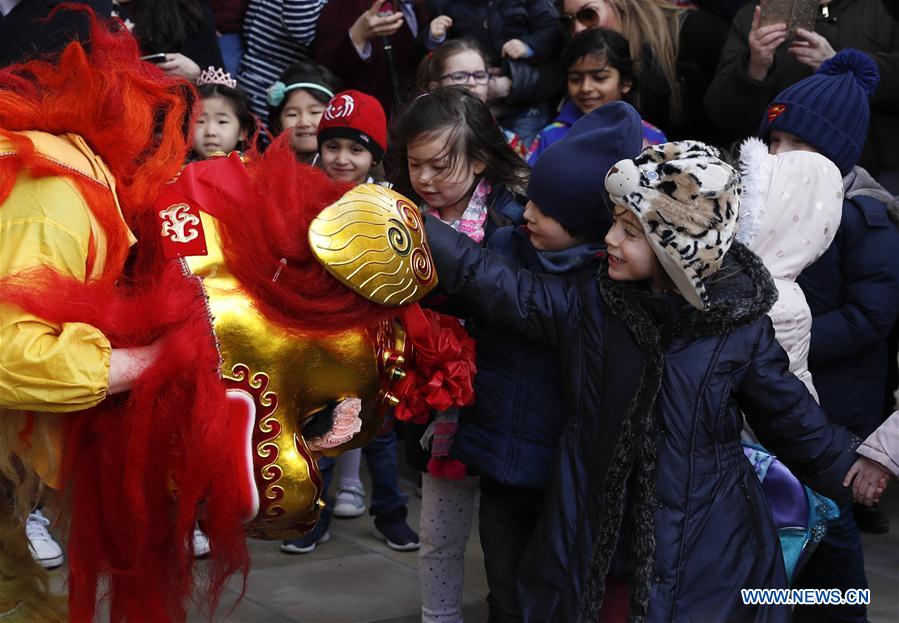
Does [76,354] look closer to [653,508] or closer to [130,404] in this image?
[130,404]

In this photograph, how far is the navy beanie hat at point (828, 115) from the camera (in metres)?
3.66

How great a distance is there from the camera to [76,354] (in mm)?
1957

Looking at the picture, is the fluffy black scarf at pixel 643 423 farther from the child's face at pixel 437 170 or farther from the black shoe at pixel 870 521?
the black shoe at pixel 870 521

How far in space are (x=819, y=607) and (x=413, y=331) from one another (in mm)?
2078

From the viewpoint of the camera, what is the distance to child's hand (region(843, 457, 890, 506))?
2746 millimetres

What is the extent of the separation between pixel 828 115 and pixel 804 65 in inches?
36.8

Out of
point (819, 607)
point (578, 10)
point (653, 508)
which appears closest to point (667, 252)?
point (653, 508)

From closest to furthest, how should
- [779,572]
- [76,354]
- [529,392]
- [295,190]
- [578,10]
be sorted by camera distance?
[76,354]
[295,190]
[779,572]
[529,392]
[578,10]

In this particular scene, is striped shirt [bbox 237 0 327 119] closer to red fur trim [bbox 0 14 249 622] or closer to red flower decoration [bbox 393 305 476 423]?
red flower decoration [bbox 393 305 476 423]

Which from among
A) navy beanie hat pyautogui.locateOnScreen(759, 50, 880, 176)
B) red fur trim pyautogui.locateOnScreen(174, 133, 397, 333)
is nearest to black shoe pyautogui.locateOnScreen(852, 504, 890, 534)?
navy beanie hat pyautogui.locateOnScreen(759, 50, 880, 176)

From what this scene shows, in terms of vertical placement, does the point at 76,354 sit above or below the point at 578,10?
above

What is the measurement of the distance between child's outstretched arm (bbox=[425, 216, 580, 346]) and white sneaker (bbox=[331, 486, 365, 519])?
2100mm

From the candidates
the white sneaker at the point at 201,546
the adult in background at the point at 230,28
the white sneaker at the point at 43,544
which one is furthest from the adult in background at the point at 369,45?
the white sneaker at the point at 201,546

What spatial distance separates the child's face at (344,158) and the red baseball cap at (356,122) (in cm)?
2
